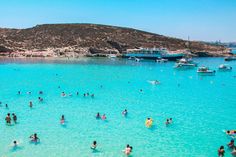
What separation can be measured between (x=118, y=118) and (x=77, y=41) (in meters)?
114

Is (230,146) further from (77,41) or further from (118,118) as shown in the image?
(77,41)

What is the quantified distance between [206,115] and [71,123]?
14.3 m

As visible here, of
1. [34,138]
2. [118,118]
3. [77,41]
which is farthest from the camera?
[77,41]

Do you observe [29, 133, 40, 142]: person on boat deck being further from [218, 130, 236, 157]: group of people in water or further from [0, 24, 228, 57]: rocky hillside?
[0, 24, 228, 57]: rocky hillside

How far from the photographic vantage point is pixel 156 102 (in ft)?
134

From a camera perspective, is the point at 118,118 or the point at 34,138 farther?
the point at 118,118

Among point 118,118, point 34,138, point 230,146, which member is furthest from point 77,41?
point 230,146

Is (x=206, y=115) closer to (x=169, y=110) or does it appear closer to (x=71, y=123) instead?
(x=169, y=110)

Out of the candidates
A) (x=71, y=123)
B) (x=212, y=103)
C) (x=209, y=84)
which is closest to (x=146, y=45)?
(x=209, y=84)

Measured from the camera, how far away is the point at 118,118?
106 feet

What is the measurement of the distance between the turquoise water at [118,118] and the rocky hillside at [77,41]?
7073 centimetres

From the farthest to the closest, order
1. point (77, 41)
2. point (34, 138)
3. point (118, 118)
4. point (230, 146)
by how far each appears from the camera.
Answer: point (77, 41) → point (118, 118) → point (34, 138) → point (230, 146)

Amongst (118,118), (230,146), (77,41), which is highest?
(77,41)

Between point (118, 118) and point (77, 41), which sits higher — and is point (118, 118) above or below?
below
